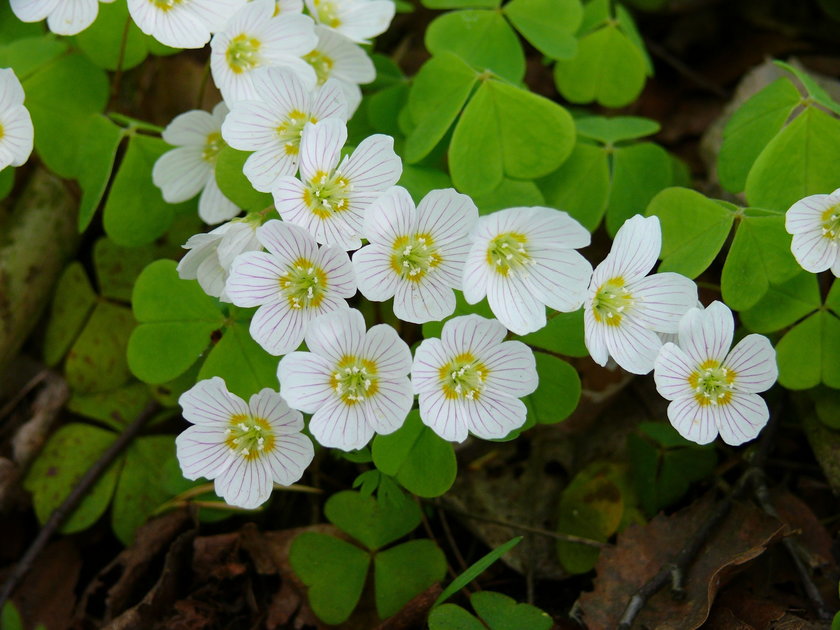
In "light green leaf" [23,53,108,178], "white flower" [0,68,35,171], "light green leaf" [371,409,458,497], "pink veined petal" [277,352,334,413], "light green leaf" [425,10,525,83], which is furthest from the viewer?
"light green leaf" [425,10,525,83]

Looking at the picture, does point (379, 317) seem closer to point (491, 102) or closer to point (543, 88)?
Answer: point (491, 102)

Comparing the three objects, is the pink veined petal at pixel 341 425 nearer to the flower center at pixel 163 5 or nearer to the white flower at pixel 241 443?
the white flower at pixel 241 443

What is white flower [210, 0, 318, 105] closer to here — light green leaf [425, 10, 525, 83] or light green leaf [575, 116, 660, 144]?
light green leaf [425, 10, 525, 83]

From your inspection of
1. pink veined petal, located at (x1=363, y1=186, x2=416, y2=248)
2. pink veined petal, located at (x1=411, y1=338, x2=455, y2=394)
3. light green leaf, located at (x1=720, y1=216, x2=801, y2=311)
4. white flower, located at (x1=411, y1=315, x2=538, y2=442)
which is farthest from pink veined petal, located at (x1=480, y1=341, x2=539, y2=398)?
light green leaf, located at (x1=720, y1=216, x2=801, y2=311)

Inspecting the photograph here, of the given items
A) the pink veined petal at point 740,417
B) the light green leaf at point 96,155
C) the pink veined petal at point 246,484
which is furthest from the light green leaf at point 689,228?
the light green leaf at point 96,155

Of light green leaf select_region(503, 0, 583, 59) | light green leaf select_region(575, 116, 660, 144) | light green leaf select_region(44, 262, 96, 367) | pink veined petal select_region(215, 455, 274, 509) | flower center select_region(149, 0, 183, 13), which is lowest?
light green leaf select_region(44, 262, 96, 367)

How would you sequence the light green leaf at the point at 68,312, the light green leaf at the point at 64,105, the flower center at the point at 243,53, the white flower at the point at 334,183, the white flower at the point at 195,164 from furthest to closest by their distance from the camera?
the light green leaf at the point at 68,312, the light green leaf at the point at 64,105, the white flower at the point at 195,164, the flower center at the point at 243,53, the white flower at the point at 334,183
